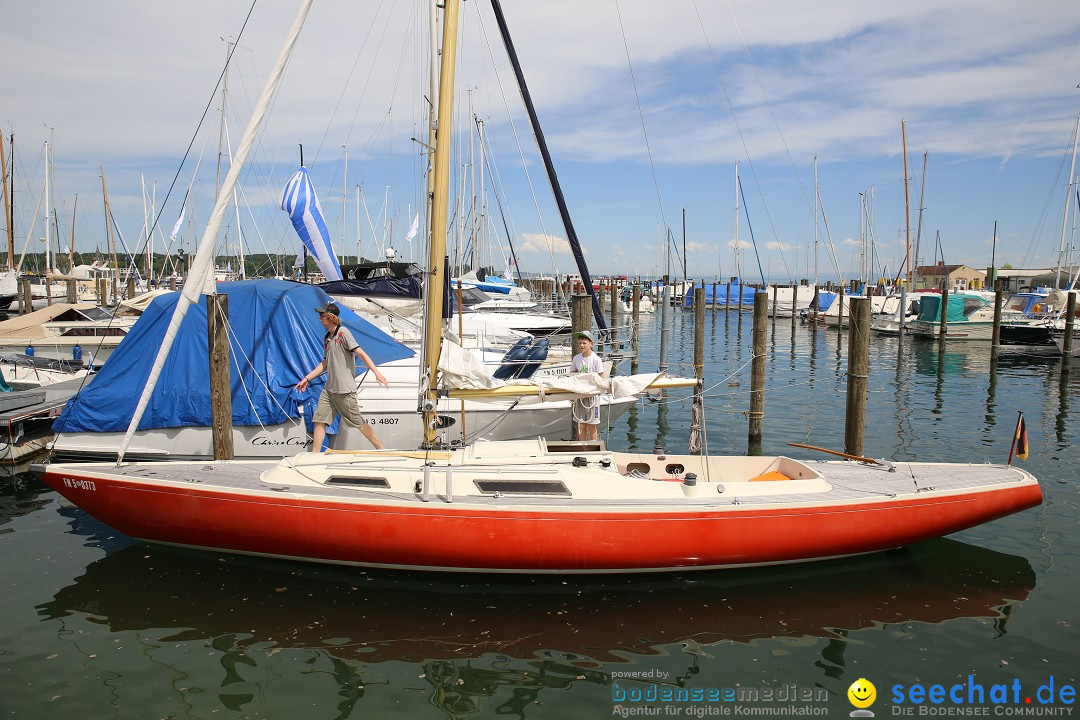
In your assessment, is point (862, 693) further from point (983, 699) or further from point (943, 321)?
point (943, 321)

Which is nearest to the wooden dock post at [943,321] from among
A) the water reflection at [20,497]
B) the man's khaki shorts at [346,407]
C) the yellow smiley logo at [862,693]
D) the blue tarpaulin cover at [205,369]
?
the blue tarpaulin cover at [205,369]

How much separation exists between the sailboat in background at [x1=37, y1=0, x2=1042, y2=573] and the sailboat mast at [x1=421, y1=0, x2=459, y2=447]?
0.08 feet

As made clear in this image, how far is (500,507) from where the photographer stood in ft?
23.9

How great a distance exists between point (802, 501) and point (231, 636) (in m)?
6.21

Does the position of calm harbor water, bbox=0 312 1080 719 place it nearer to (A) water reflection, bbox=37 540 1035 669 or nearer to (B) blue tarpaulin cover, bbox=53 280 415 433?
(A) water reflection, bbox=37 540 1035 669

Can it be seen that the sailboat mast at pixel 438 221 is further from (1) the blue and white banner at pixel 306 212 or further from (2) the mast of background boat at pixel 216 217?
(1) the blue and white banner at pixel 306 212

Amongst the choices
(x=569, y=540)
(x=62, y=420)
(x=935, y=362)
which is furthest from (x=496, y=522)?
(x=935, y=362)

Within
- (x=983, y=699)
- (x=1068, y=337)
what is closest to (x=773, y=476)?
(x=983, y=699)

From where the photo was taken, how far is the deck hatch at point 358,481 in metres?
7.82

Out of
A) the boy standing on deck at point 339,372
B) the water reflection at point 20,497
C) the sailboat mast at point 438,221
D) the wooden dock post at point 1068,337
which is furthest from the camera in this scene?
the wooden dock post at point 1068,337

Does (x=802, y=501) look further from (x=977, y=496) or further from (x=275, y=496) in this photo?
(x=275, y=496)

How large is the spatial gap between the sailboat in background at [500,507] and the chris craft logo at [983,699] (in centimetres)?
198

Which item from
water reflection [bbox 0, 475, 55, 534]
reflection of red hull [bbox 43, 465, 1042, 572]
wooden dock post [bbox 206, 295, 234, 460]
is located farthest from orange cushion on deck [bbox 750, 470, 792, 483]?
water reflection [bbox 0, 475, 55, 534]

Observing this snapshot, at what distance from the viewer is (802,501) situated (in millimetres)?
7570
